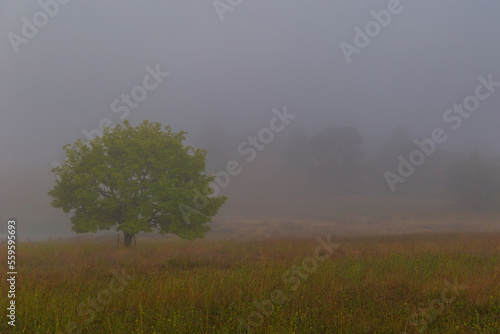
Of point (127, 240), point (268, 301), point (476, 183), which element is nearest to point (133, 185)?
point (127, 240)

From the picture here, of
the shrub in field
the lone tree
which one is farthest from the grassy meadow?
the shrub in field

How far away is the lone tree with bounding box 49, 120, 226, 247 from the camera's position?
17516 mm

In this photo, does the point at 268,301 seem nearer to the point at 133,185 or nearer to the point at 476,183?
the point at 133,185

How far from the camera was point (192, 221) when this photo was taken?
727 inches

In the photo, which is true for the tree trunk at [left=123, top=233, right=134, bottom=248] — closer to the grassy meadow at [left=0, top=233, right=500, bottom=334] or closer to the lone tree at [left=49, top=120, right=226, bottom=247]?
the lone tree at [left=49, top=120, right=226, bottom=247]

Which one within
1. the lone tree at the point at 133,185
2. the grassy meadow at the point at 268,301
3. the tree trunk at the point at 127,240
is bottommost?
the grassy meadow at the point at 268,301

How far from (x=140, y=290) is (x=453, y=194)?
59958 mm

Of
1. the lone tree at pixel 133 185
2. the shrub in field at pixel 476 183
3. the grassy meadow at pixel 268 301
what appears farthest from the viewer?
the shrub in field at pixel 476 183

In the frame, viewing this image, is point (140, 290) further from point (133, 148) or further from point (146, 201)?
point (133, 148)

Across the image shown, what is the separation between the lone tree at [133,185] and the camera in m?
17.5

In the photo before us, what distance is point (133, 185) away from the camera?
1816 centimetres

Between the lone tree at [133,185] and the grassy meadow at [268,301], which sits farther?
the lone tree at [133,185]

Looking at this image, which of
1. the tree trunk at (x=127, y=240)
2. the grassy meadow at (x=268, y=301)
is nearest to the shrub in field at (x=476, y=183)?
the grassy meadow at (x=268, y=301)

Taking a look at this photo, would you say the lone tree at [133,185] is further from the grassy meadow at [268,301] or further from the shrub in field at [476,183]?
the shrub in field at [476,183]
